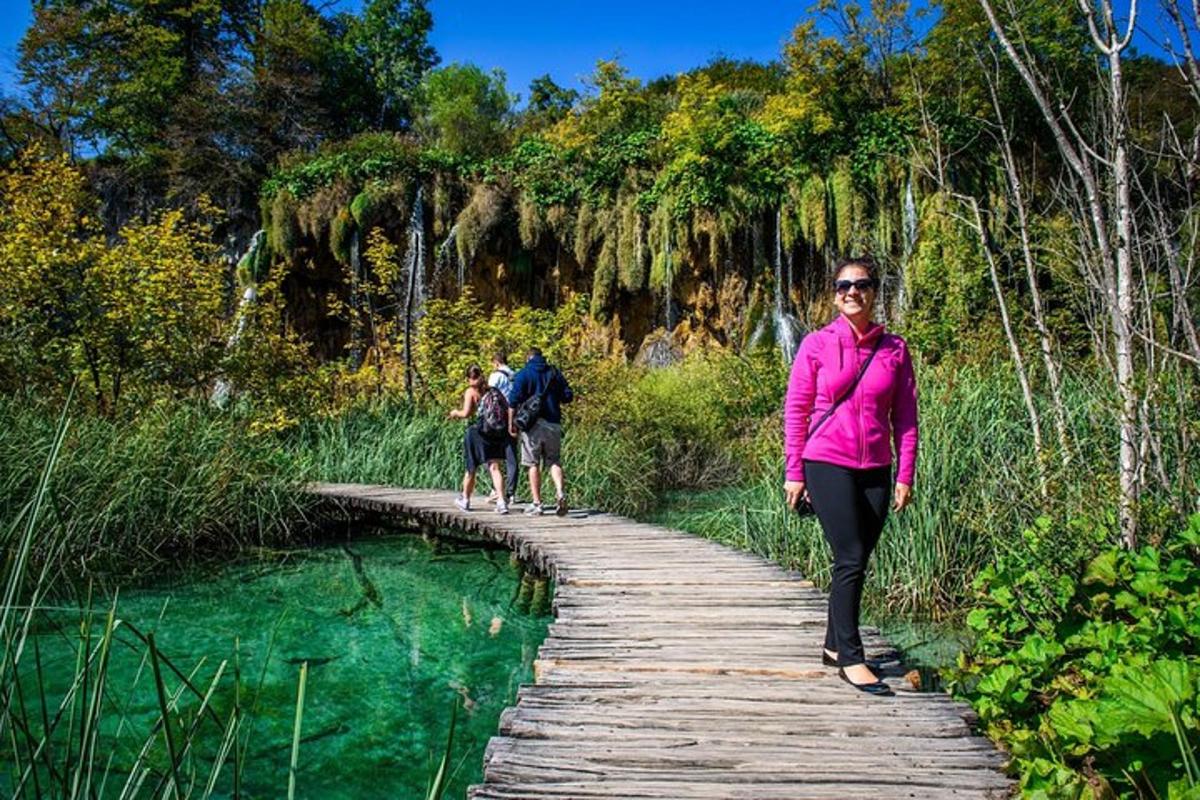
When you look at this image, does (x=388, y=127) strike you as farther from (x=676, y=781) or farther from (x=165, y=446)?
(x=676, y=781)

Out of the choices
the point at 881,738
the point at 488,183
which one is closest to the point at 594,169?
the point at 488,183

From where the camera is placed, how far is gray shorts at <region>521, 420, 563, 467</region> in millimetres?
7266

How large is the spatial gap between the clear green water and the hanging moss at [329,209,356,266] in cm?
1416

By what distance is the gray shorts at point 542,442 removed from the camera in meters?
7.27

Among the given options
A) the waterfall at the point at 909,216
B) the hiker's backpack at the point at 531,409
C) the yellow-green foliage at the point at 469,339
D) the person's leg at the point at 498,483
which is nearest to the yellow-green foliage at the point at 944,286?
the waterfall at the point at 909,216

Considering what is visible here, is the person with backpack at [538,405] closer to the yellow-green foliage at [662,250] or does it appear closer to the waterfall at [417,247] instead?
the yellow-green foliage at [662,250]

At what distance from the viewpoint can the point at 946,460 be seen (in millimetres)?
5605

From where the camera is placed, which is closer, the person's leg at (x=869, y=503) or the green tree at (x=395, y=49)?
the person's leg at (x=869, y=503)

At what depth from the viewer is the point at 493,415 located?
7.48 metres

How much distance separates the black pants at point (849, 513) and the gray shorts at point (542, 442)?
13.9 feet

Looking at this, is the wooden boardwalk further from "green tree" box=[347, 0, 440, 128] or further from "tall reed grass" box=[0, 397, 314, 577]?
"green tree" box=[347, 0, 440, 128]

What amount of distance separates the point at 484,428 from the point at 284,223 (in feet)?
51.8

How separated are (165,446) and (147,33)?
69.3 feet

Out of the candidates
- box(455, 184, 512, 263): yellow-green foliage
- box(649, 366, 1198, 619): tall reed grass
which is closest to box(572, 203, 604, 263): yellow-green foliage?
box(455, 184, 512, 263): yellow-green foliage
